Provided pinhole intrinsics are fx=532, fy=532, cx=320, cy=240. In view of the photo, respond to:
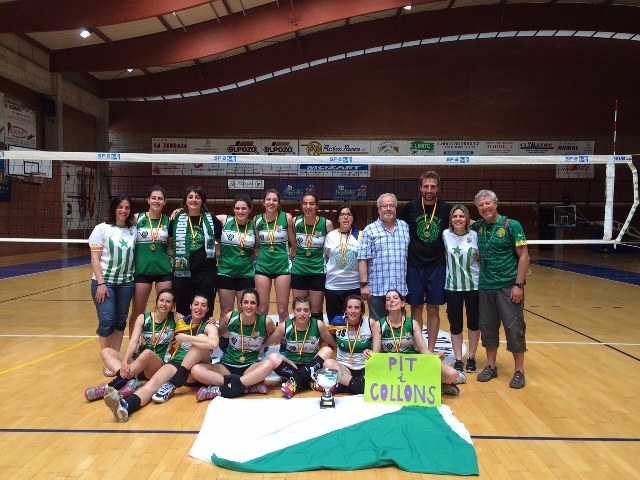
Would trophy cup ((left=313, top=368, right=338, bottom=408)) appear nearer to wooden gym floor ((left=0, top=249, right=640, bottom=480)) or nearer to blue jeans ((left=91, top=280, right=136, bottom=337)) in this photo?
wooden gym floor ((left=0, top=249, right=640, bottom=480))

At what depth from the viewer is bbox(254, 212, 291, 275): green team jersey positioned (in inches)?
206

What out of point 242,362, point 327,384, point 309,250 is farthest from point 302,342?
point 309,250

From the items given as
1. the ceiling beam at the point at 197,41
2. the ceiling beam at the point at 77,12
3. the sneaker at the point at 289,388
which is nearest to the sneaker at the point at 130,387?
the sneaker at the point at 289,388

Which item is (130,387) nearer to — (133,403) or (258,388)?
(133,403)

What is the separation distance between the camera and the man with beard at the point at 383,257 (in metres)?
4.81

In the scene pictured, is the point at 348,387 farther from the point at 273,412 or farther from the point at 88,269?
the point at 88,269

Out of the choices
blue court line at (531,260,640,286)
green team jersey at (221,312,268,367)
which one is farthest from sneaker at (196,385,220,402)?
blue court line at (531,260,640,286)

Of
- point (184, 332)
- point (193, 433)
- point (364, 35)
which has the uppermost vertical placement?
point (364, 35)

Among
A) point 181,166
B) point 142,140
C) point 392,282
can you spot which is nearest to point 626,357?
point 392,282

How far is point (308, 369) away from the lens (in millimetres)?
4531

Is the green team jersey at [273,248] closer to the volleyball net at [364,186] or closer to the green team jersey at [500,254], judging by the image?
the green team jersey at [500,254]

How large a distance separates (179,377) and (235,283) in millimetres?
1167

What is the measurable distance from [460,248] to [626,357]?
246 centimetres

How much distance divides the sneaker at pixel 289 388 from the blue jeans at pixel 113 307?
1.68 m
